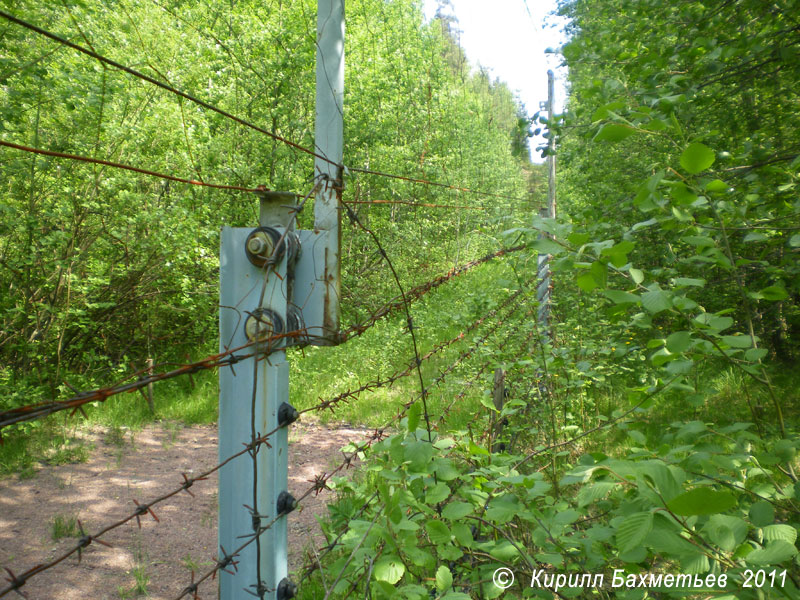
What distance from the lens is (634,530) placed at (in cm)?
93

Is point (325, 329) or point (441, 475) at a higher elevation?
point (325, 329)

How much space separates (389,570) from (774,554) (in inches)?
29.6

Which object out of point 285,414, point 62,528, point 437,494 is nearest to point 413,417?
point 437,494

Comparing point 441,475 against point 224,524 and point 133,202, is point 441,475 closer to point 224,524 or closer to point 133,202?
point 224,524

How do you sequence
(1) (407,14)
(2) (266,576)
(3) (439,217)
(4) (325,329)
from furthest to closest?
(1) (407,14)
(3) (439,217)
(4) (325,329)
(2) (266,576)

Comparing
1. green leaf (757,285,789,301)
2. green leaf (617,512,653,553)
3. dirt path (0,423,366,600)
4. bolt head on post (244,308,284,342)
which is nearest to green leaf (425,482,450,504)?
green leaf (617,512,653,553)

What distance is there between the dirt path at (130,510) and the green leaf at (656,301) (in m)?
2.82

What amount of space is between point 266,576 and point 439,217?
43.3 feet

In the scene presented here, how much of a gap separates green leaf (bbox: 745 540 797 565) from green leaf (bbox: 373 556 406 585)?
682 millimetres

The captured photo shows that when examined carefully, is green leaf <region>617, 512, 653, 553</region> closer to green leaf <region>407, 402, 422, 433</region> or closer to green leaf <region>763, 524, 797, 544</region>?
green leaf <region>763, 524, 797, 544</region>

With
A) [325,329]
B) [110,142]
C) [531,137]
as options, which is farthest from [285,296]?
[110,142]

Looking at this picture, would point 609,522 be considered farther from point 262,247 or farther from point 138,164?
point 138,164

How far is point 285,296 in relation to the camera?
1.26 m

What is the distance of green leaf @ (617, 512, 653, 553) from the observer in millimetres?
906
